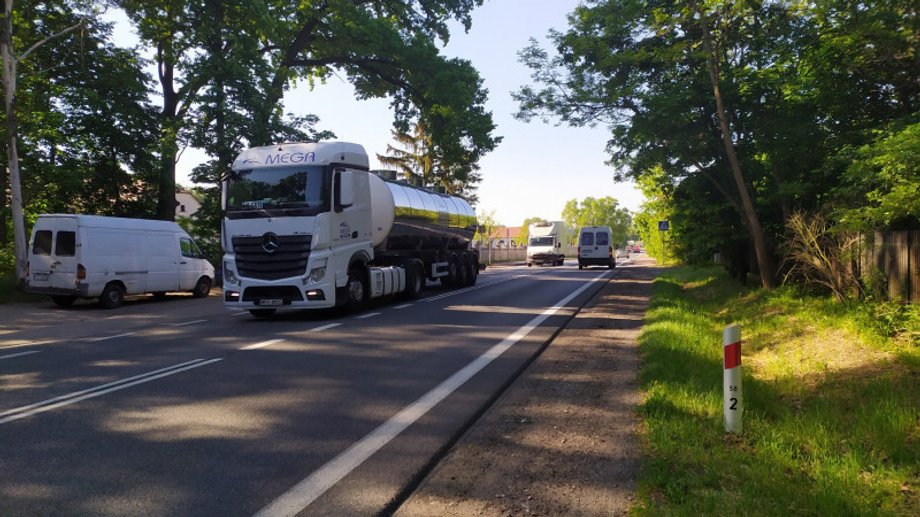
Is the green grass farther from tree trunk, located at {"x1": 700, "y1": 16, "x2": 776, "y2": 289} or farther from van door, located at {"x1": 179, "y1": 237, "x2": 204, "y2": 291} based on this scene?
van door, located at {"x1": 179, "y1": 237, "x2": 204, "y2": 291}

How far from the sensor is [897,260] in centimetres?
809

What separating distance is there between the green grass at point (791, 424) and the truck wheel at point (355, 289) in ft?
20.8

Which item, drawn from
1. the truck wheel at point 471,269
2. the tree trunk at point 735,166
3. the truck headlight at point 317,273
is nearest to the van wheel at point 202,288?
the truck wheel at point 471,269

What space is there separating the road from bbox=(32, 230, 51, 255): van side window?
17.1 ft

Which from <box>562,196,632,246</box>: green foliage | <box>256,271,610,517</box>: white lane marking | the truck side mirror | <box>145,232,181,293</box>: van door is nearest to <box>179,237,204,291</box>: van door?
<box>145,232,181,293</box>: van door

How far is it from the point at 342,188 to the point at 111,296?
8.69m

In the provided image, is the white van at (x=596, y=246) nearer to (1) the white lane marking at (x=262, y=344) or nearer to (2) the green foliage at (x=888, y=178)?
(2) the green foliage at (x=888, y=178)

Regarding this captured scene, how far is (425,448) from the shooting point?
14.4ft

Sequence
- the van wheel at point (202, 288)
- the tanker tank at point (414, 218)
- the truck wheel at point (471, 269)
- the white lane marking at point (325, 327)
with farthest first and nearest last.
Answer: the truck wheel at point (471, 269)
the van wheel at point (202, 288)
the tanker tank at point (414, 218)
the white lane marking at point (325, 327)

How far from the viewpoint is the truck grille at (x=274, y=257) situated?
37.4 feet

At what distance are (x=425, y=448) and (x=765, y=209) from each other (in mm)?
12161

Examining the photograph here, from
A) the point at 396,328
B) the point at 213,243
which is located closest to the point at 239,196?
the point at 396,328

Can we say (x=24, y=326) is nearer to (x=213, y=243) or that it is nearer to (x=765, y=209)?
(x=213, y=243)

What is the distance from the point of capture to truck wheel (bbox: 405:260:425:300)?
1609 centimetres
